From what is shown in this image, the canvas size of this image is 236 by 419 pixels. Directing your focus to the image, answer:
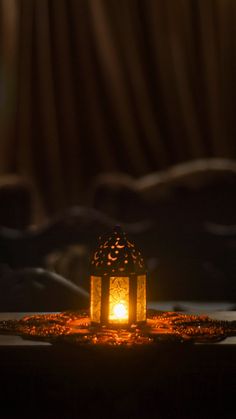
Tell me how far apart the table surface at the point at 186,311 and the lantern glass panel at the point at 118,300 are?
169 millimetres

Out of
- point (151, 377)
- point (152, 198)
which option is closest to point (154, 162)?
point (152, 198)

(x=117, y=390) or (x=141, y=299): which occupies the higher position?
(x=141, y=299)

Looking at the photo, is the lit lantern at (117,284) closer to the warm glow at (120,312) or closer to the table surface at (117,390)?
the warm glow at (120,312)

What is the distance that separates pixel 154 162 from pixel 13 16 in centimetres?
65

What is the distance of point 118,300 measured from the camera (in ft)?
4.61

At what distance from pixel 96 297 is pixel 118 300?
46 millimetres

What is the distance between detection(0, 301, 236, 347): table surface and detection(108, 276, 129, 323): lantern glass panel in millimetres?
169

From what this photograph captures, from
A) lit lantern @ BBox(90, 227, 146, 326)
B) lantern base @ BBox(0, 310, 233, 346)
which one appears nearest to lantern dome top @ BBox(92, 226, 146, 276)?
lit lantern @ BBox(90, 227, 146, 326)

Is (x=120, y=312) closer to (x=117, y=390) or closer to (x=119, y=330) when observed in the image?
(x=119, y=330)

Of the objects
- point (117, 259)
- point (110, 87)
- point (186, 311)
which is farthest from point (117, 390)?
point (110, 87)

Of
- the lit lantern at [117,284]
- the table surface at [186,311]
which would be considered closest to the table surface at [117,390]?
the table surface at [186,311]

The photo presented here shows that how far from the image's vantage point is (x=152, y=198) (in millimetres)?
2158

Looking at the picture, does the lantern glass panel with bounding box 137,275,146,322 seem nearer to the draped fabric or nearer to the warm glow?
the warm glow

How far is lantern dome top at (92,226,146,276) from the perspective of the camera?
1.39 m
